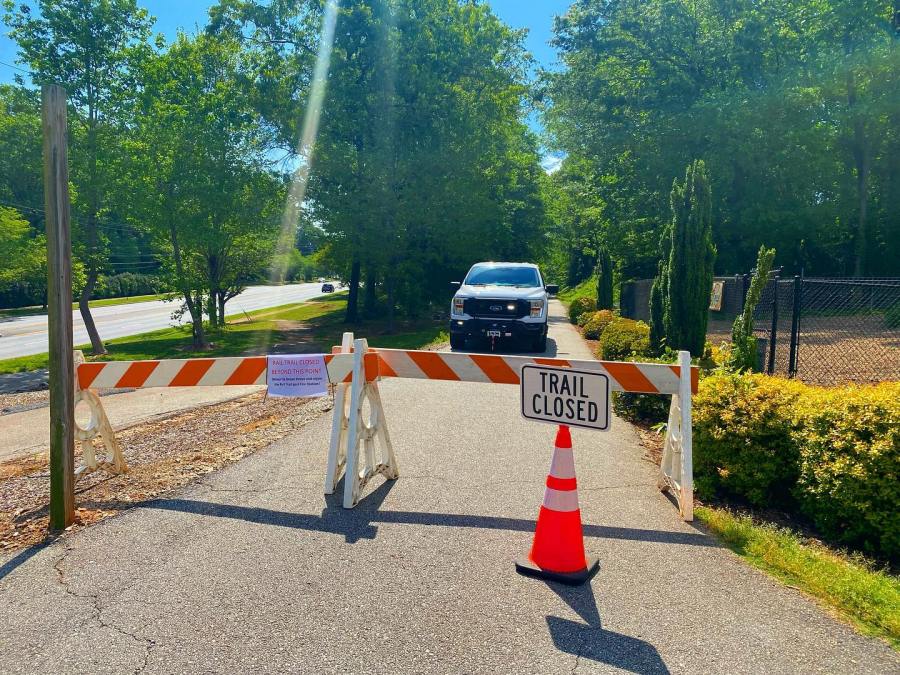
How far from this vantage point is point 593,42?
29094 millimetres

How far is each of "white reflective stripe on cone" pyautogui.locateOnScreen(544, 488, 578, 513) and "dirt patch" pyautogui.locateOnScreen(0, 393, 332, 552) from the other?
330 cm

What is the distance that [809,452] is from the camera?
4.74 metres

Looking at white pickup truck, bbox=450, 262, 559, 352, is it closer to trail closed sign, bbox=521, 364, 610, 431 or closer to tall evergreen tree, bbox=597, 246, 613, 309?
trail closed sign, bbox=521, 364, 610, 431

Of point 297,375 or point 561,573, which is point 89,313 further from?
point 561,573

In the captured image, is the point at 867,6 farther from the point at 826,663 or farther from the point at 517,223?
the point at 826,663

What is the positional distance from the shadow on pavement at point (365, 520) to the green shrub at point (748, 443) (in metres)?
1.01

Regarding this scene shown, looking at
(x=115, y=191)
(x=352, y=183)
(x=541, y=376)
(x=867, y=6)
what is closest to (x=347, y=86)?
(x=352, y=183)

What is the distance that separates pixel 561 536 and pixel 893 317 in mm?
16807

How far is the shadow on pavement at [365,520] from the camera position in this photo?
4.33 metres

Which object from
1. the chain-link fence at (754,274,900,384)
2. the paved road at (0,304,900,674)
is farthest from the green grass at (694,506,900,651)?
the chain-link fence at (754,274,900,384)

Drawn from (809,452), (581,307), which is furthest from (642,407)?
(581,307)

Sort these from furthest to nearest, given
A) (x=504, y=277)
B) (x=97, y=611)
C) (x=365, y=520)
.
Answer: (x=504, y=277), (x=365, y=520), (x=97, y=611)

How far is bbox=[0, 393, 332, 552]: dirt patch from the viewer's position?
15.5 feet

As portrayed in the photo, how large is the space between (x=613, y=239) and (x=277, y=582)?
104ft
